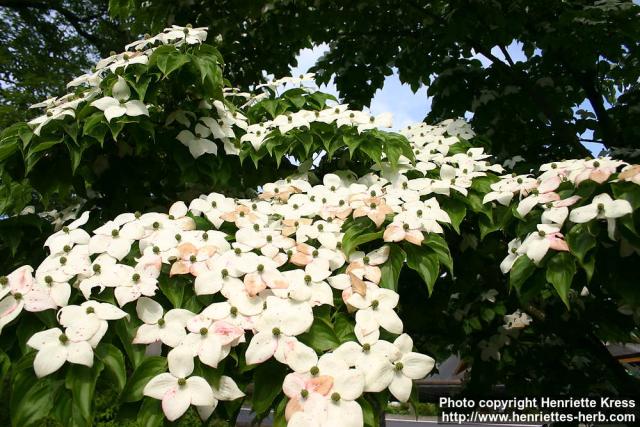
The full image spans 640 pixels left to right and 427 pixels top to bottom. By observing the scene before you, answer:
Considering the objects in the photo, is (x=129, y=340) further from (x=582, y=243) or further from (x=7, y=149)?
(x=582, y=243)

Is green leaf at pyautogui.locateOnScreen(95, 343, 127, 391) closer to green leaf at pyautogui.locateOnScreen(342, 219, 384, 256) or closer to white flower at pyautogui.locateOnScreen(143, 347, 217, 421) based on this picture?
white flower at pyautogui.locateOnScreen(143, 347, 217, 421)

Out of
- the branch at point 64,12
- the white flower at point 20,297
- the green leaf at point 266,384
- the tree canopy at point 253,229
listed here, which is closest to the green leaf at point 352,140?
the tree canopy at point 253,229

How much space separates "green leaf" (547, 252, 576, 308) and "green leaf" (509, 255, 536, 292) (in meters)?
0.04

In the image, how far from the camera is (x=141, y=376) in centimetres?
92

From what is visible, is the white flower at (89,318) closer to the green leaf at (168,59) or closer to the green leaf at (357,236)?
the green leaf at (357,236)

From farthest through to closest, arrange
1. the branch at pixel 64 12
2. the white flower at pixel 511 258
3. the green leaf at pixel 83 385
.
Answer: the branch at pixel 64 12
the white flower at pixel 511 258
the green leaf at pixel 83 385

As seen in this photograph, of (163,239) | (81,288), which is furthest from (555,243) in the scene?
(81,288)

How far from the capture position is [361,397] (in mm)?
899

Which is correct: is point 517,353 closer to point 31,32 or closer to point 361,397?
point 361,397

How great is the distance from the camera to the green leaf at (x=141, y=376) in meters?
0.90

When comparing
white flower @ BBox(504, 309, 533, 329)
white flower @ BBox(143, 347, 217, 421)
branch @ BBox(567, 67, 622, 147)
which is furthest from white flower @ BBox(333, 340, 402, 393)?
branch @ BBox(567, 67, 622, 147)

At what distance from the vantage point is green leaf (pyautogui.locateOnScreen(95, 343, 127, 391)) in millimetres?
914

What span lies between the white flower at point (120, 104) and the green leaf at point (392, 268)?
72 centimetres

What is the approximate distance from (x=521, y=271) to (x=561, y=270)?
3.4 inches
